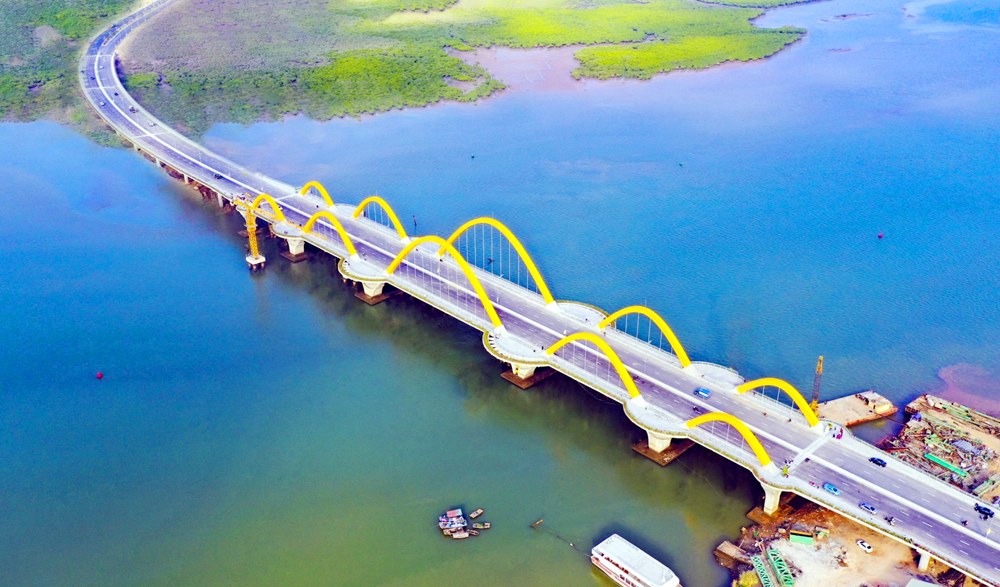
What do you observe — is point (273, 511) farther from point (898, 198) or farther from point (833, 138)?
point (833, 138)

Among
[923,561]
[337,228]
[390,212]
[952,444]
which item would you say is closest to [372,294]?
[337,228]

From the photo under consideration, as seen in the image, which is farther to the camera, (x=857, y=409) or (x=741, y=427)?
(x=857, y=409)

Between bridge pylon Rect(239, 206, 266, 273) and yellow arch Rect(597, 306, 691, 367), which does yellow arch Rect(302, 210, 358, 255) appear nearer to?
bridge pylon Rect(239, 206, 266, 273)

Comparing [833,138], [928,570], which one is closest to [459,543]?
[928,570]

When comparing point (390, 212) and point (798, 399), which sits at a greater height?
point (390, 212)

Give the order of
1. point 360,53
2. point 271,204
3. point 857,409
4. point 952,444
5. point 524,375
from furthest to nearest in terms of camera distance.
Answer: point 360,53, point 271,204, point 524,375, point 857,409, point 952,444

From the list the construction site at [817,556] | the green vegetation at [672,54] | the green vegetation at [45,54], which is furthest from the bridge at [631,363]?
the green vegetation at [672,54]

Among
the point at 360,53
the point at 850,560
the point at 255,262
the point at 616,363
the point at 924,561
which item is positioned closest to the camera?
the point at 924,561

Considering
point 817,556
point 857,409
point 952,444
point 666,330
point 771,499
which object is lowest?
point 817,556

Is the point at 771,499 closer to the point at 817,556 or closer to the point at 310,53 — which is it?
the point at 817,556
